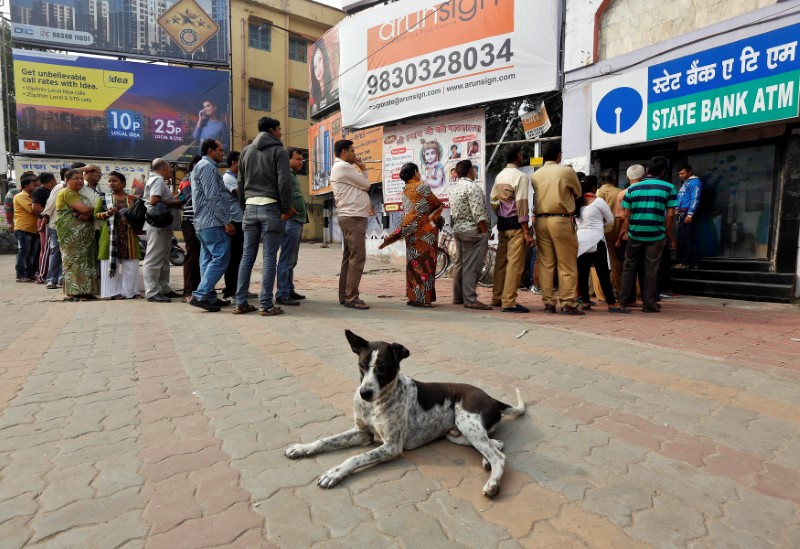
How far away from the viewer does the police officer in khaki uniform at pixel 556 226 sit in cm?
562

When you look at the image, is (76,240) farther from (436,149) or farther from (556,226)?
(436,149)

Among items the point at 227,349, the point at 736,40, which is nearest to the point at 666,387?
the point at 227,349

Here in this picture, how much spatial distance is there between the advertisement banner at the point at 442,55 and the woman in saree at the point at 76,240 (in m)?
6.30

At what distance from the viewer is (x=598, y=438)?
2.47m

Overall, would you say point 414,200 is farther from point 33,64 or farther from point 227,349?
point 33,64

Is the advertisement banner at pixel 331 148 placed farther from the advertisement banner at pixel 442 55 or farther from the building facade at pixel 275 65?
the advertisement banner at pixel 442 55

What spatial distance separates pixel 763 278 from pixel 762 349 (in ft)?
11.3

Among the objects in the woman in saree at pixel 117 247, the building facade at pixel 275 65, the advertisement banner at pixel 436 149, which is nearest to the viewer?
the woman in saree at pixel 117 247

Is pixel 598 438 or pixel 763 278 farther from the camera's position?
pixel 763 278

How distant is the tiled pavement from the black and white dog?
0.07 metres

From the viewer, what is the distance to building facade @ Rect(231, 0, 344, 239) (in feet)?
83.7

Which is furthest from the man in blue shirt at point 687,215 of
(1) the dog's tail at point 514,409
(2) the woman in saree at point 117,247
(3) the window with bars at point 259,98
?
(3) the window with bars at point 259,98

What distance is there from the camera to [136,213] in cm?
638

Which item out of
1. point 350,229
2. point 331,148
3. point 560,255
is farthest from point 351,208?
point 331,148
